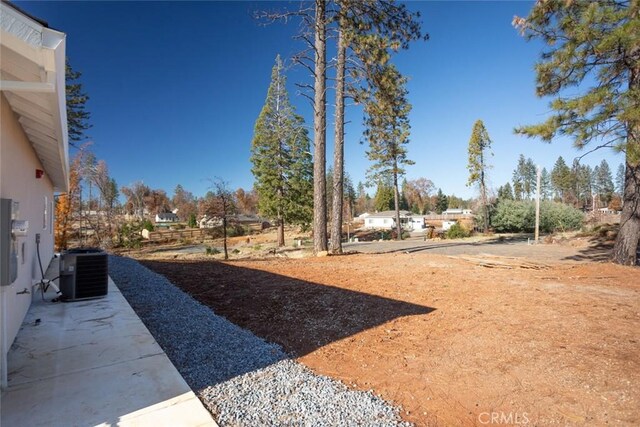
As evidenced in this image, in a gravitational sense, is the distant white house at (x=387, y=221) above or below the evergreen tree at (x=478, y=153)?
below

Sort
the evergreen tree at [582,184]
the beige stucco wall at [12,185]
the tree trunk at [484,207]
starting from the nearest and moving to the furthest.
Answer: the beige stucco wall at [12,185] < the tree trunk at [484,207] < the evergreen tree at [582,184]

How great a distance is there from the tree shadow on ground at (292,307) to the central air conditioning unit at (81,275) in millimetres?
1433

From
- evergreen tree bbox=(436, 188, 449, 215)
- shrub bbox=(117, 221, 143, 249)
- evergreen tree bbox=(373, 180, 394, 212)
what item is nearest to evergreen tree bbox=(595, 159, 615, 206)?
evergreen tree bbox=(436, 188, 449, 215)

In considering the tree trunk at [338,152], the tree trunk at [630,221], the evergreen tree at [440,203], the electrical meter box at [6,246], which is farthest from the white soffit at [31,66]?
the evergreen tree at [440,203]

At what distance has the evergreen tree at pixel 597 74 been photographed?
22.0 ft

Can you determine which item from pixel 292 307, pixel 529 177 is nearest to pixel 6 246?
pixel 292 307

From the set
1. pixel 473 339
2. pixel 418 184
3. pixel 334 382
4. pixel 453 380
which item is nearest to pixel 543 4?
pixel 473 339

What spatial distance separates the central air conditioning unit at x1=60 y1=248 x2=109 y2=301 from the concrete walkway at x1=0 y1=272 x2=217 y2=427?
3.31 ft

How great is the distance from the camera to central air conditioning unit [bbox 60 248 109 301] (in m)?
4.97

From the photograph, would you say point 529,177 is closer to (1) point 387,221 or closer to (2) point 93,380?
(1) point 387,221

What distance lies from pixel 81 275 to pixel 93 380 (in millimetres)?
3162

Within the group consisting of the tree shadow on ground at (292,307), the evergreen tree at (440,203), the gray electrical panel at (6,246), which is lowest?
the tree shadow on ground at (292,307)

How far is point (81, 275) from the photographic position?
5027 mm

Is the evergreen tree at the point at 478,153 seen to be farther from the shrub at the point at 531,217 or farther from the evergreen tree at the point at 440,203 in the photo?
the evergreen tree at the point at 440,203
